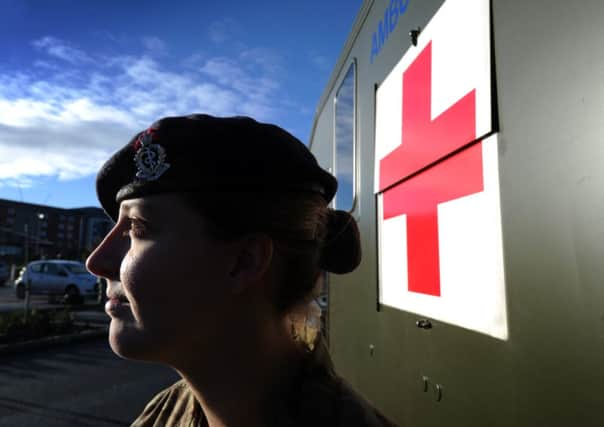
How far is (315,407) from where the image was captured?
3.35 ft

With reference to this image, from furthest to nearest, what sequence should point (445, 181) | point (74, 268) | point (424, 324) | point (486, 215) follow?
point (74, 268)
point (424, 324)
point (445, 181)
point (486, 215)

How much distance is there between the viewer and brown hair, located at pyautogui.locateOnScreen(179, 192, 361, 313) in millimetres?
999

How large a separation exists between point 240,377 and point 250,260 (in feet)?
0.82

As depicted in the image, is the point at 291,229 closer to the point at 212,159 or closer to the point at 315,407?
the point at 212,159

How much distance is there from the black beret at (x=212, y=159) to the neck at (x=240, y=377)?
315 mm

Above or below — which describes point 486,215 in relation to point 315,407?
above

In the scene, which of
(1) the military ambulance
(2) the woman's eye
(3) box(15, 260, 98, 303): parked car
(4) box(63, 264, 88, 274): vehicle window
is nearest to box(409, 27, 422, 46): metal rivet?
(1) the military ambulance

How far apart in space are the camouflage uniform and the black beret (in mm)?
422

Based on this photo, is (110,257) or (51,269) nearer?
(110,257)

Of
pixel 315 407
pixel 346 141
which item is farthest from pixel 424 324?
pixel 346 141

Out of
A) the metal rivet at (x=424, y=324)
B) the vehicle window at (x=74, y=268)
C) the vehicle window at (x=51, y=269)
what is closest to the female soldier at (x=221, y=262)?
the metal rivet at (x=424, y=324)

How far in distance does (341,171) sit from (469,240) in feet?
5.62

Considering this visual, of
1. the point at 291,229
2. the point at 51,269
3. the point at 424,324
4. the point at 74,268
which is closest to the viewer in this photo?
the point at 291,229

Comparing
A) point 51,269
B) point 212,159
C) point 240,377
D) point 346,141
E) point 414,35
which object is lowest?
point 51,269
